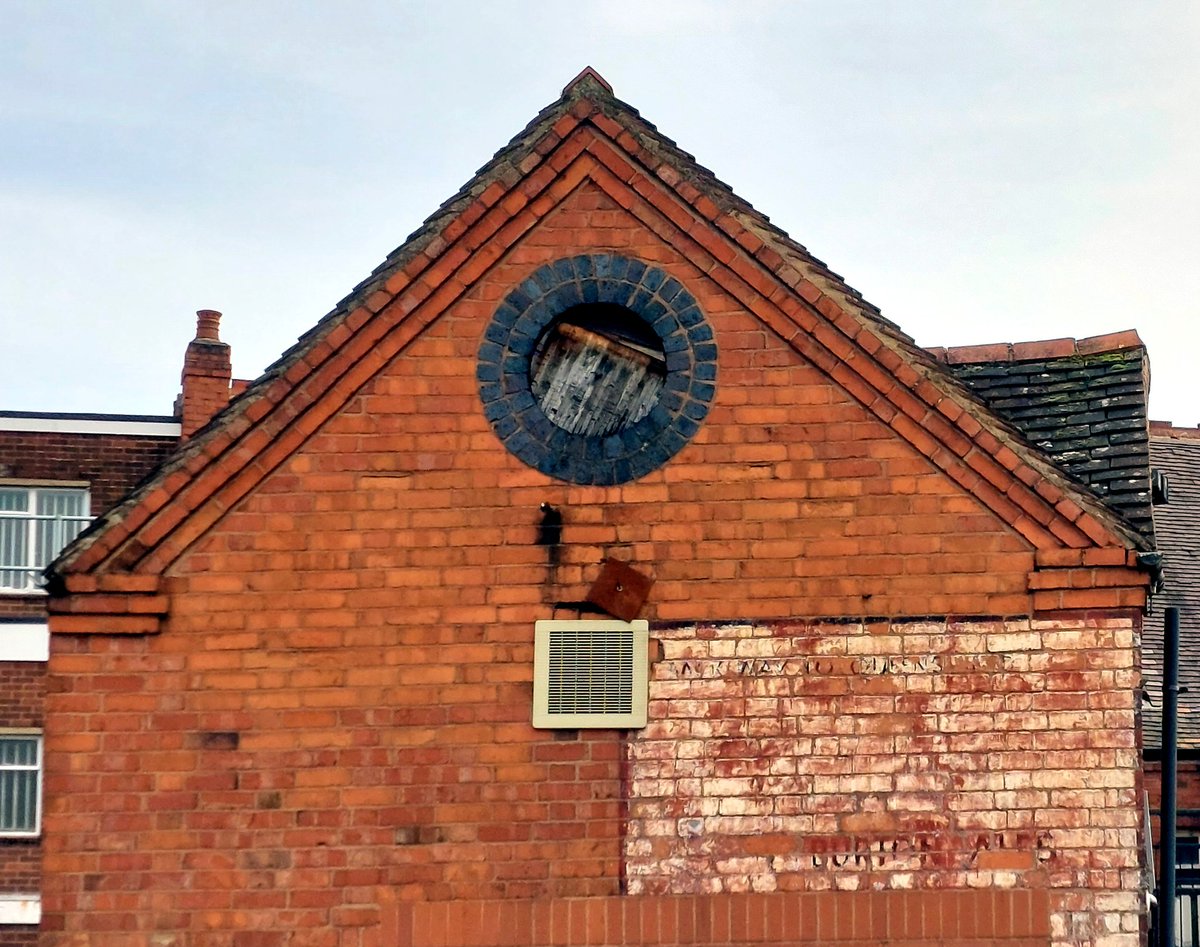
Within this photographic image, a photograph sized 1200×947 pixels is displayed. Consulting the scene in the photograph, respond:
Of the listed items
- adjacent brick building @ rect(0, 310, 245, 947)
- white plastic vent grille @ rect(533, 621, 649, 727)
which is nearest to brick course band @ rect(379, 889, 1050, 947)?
white plastic vent grille @ rect(533, 621, 649, 727)

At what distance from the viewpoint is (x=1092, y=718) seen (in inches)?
416

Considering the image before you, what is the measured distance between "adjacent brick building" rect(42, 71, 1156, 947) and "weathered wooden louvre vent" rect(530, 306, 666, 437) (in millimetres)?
23

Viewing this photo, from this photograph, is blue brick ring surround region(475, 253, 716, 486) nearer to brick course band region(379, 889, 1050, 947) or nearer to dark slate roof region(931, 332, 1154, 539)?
dark slate roof region(931, 332, 1154, 539)

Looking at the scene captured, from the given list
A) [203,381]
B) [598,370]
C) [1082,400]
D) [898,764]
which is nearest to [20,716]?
[203,381]

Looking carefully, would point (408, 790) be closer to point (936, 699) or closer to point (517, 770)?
point (517, 770)

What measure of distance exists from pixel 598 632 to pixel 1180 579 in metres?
18.1

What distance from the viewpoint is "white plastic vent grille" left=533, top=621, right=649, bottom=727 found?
10.7 m

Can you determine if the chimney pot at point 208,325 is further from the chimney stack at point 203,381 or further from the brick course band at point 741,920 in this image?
the brick course band at point 741,920

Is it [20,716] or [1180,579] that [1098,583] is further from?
[20,716]

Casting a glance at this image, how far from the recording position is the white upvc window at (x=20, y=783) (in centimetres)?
2508

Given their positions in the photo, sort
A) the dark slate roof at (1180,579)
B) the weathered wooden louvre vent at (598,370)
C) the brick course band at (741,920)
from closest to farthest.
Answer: the brick course band at (741,920) < the weathered wooden louvre vent at (598,370) < the dark slate roof at (1180,579)

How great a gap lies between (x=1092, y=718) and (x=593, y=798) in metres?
2.98

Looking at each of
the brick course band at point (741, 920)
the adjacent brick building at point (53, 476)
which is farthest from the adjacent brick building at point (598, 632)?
the adjacent brick building at point (53, 476)

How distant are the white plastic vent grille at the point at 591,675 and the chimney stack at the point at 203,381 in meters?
17.7
